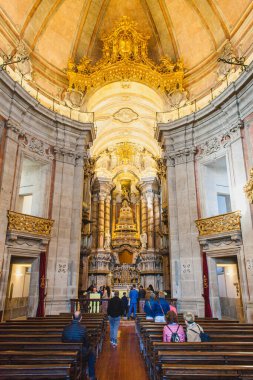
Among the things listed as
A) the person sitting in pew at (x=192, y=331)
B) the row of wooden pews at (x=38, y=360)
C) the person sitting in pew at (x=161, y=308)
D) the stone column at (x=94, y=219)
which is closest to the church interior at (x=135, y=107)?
the person sitting in pew at (x=161, y=308)

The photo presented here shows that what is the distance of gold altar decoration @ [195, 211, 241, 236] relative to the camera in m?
10.2

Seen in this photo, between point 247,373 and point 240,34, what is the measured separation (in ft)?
42.4

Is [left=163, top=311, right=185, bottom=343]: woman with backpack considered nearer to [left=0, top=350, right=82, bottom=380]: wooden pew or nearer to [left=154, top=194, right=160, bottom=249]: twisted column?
[left=0, top=350, right=82, bottom=380]: wooden pew

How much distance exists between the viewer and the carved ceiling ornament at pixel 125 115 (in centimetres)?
1972

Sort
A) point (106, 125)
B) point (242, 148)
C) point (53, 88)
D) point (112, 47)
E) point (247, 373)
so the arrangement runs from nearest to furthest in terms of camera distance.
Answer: point (247, 373), point (242, 148), point (53, 88), point (112, 47), point (106, 125)

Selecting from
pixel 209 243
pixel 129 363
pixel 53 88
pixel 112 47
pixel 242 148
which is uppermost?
pixel 112 47

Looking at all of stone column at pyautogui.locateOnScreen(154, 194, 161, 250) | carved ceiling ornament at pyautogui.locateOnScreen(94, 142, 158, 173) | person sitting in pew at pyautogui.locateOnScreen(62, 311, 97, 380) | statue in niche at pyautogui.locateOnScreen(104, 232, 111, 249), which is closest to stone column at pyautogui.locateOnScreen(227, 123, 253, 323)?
person sitting in pew at pyautogui.locateOnScreen(62, 311, 97, 380)

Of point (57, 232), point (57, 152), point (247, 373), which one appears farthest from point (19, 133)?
point (247, 373)

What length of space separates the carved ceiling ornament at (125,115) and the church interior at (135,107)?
113 centimetres

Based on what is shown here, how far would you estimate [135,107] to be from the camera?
19.0 m

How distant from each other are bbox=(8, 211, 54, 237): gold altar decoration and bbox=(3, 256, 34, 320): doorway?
180 cm

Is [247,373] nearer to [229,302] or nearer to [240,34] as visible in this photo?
[229,302]

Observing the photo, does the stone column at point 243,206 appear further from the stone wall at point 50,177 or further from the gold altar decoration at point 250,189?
the stone wall at point 50,177

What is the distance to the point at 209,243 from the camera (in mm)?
11281
